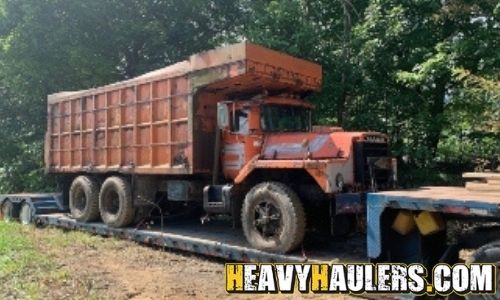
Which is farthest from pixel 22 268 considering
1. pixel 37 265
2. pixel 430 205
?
pixel 430 205

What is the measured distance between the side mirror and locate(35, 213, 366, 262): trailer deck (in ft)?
6.80

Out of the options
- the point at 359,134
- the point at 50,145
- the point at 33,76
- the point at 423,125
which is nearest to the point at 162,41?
the point at 33,76

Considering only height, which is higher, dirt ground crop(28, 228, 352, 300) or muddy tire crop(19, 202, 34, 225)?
muddy tire crop(19, 202, 34, 225)

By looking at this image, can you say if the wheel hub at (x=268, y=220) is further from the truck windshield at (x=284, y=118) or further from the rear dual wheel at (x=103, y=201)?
the rear dual wheel at (x=103, y=201)

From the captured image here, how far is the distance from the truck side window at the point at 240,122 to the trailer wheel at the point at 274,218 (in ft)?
4.66

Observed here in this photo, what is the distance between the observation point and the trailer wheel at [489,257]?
5430 mm

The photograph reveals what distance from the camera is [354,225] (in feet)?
29.3

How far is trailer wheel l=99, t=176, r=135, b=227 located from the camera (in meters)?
11.6

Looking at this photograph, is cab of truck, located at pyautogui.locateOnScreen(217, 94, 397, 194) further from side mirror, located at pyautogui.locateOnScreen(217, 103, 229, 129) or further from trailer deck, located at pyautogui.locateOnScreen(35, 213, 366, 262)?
trailer deck, located at pyautogui.locateOnScreen(35, 213, 366, 262)

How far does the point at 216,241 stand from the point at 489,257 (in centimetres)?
496

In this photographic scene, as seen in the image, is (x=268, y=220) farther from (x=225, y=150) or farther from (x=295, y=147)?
(x=225, y=150)

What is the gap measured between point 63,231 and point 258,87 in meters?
6.19

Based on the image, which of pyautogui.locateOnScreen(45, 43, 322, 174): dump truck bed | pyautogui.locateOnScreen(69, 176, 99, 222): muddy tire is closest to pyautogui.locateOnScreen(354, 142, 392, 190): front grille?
pyautogui.locateOnScreen(45, 43, 322, 174): dump truck bed

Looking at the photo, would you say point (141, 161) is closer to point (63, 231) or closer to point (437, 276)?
point (63, 231)
